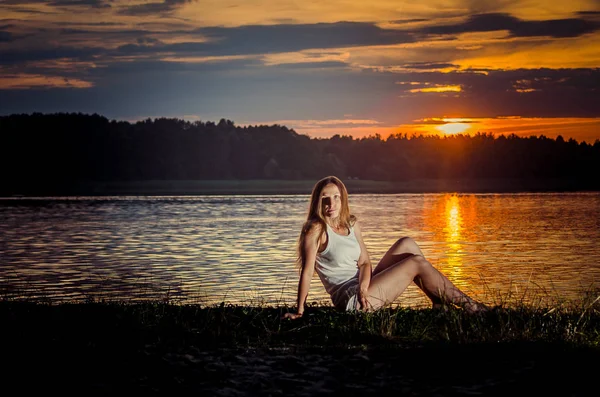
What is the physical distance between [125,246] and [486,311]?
68.8 ft

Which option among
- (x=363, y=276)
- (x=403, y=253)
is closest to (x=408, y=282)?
(x=403, y=253)

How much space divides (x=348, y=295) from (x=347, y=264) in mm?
351

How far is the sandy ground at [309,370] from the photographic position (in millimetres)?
7793

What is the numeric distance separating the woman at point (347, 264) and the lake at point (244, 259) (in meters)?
1.81

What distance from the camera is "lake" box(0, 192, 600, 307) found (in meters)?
16.5

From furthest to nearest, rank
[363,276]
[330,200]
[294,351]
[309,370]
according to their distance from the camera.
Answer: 1. [363,276]
2. [330,200]
3. [294,351]
4. [309,370]

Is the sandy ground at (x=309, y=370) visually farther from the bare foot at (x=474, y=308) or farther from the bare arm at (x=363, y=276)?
the bare foot at (x=474, y=308)

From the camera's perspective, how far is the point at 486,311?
408 inches

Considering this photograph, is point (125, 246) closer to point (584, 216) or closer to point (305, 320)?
point (305, 320)

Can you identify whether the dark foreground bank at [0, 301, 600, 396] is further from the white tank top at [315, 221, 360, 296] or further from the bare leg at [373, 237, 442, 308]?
the white tank top at [315, 221, 360, 296]

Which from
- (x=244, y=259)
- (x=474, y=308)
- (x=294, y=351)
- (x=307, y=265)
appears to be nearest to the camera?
(x=294, y=351)

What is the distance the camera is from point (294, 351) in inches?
361

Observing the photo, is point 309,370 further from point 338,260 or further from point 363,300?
point 338,260

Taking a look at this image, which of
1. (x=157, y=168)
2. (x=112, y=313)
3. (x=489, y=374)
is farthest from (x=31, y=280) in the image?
(x=157, y=168)
